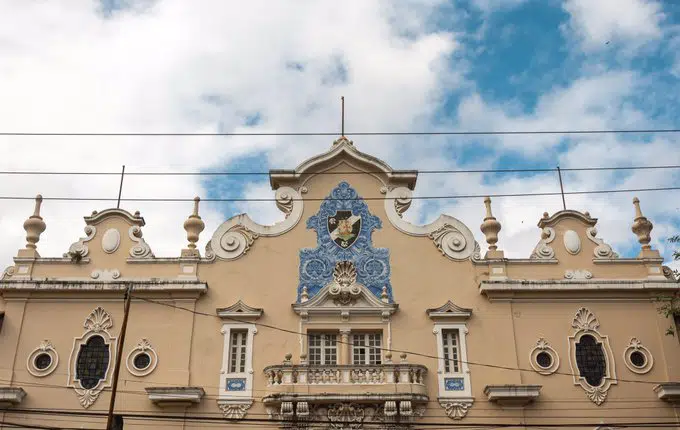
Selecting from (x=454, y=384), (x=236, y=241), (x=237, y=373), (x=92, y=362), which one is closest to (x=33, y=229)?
(x=92, y=362)

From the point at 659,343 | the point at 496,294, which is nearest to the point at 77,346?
the point at 496,294

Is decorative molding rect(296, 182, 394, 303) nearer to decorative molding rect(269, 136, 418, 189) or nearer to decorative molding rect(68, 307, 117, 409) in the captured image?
decorative molding rect(269, 136, 418, 189)

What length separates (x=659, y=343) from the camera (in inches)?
843

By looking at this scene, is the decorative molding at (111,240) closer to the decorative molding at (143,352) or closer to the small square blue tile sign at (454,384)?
the decorative molding at (143,352)

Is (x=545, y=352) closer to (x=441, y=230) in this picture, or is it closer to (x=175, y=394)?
(x=441, y=230)

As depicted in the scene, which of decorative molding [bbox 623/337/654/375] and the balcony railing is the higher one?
decorative molding [bbox 623/337/654/375]

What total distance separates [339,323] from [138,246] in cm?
648

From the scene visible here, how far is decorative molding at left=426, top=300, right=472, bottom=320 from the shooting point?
21.6 m

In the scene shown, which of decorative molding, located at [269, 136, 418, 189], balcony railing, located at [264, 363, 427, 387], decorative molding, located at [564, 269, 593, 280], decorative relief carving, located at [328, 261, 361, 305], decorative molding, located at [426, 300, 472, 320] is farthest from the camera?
decorative molding, located at [269, 136, 418, 189]

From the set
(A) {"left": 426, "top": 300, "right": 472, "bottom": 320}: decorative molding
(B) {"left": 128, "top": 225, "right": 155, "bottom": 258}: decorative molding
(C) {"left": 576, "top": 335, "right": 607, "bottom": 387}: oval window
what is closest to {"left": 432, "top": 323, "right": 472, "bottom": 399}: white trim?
(A) {"left": 426, "top": 300, "right": 472, "bottom": 320}: decorative molding

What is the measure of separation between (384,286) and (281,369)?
3.91m

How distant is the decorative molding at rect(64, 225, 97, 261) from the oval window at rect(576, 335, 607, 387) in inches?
573

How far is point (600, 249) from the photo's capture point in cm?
2269

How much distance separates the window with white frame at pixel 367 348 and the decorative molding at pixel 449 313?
162cm
